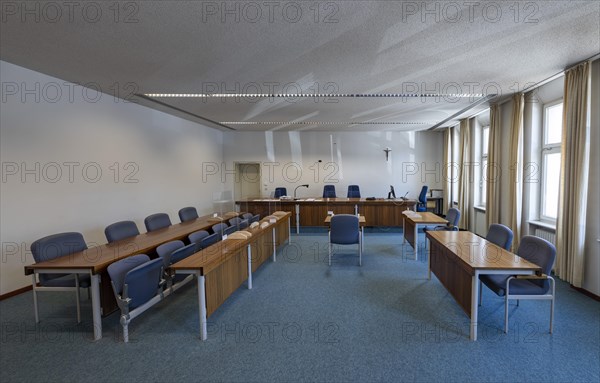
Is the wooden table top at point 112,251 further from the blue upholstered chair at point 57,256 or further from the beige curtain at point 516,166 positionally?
the beige curtain at point 516,166

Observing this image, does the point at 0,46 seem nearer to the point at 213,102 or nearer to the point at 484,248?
the point at 213,102

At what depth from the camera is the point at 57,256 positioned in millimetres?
3018

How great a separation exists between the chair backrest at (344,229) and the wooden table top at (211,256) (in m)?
1.48

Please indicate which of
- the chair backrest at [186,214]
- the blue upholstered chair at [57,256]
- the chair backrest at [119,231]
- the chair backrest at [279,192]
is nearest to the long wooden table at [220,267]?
the blue upholstered chair at [57,256]

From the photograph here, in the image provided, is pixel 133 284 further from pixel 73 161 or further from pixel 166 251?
pixel 73 161

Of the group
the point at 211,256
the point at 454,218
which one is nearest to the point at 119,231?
the point at 211,256

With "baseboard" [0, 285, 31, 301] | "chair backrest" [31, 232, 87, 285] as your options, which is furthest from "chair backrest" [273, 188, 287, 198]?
"baseboard" [0, 285, 31, 301]

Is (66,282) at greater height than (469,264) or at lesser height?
lesser

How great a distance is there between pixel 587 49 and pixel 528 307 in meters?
3.09

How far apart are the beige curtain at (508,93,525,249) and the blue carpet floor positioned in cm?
141

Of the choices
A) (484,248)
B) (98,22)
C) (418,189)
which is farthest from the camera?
(418,189)

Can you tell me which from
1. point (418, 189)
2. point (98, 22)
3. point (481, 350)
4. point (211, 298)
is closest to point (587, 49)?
point (481, 350)

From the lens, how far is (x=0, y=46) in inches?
120

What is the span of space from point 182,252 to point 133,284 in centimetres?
Answer: 63
